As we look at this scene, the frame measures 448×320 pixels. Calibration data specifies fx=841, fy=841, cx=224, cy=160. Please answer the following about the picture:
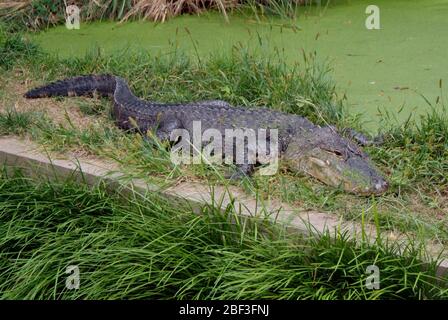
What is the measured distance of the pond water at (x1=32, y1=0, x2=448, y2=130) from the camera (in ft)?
18.3

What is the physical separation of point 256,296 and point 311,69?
2675 millimetres

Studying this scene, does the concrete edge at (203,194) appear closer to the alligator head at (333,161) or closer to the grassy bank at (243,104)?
the grassy bank at (243,104)

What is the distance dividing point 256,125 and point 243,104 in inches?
25.7

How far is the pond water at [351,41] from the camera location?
5570mm

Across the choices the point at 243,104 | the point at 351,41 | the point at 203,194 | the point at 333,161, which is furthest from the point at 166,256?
the point at 351,41

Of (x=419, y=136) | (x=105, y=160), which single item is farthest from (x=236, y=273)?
(x=419, y=136)

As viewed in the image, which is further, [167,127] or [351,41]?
[351,41]

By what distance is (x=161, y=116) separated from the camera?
511 centimetres

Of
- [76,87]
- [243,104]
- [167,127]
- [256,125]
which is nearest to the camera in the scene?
[256,125]

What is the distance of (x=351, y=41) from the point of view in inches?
264

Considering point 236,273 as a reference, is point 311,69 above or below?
above

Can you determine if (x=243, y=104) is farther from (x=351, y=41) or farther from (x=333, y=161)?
(x=351, y=41)

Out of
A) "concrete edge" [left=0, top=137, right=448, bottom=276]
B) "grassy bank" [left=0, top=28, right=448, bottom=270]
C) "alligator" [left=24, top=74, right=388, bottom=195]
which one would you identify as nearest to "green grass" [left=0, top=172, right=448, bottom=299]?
"concrete edge" [left=0, top=137, right=448, bottom=276]
